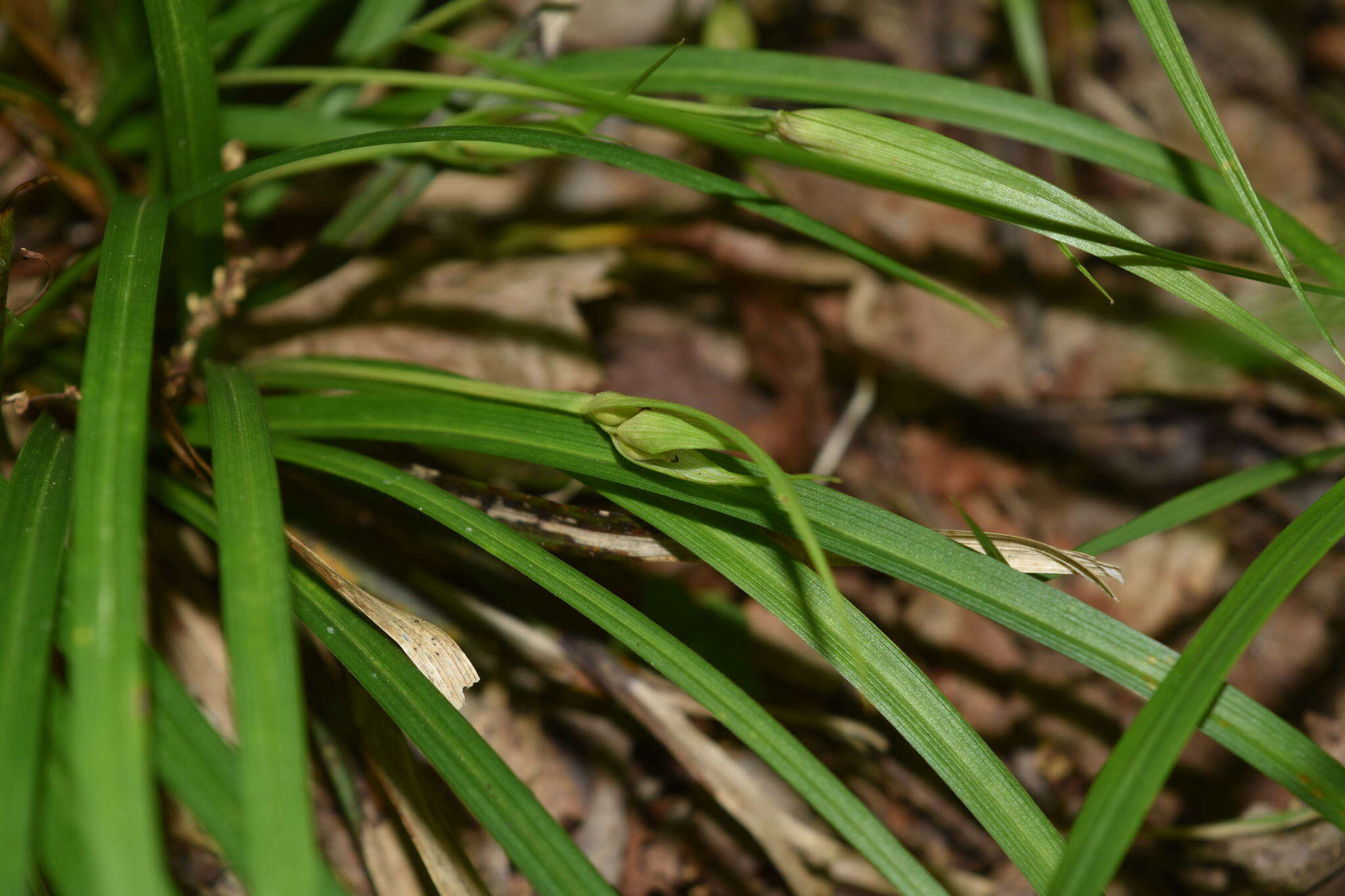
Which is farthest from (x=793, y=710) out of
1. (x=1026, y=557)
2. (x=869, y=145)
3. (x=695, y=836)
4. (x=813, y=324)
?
(x=869, y=145)

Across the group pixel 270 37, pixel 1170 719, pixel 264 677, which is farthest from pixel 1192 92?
pixel 270 37

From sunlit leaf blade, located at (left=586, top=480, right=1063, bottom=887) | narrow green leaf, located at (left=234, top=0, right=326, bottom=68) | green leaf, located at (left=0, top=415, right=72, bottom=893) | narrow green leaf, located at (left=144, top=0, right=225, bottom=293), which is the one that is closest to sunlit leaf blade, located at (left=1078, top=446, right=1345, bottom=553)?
sunlit leaf blade, located at (left=586, top=480, right=1063, bottom=887)

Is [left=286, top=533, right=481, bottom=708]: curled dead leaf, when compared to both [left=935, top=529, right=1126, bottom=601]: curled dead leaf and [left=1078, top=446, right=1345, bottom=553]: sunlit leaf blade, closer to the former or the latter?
[left=935, top=529, right=1126, bottom=601]: curled dead leaf

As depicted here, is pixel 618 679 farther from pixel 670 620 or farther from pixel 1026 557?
pixel 1026 557

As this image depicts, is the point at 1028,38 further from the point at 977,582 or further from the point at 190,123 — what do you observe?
the point at 190,123

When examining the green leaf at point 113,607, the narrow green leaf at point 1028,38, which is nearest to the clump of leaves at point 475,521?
the green leaf at point 113,607

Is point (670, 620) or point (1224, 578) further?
point (1224, 578)
